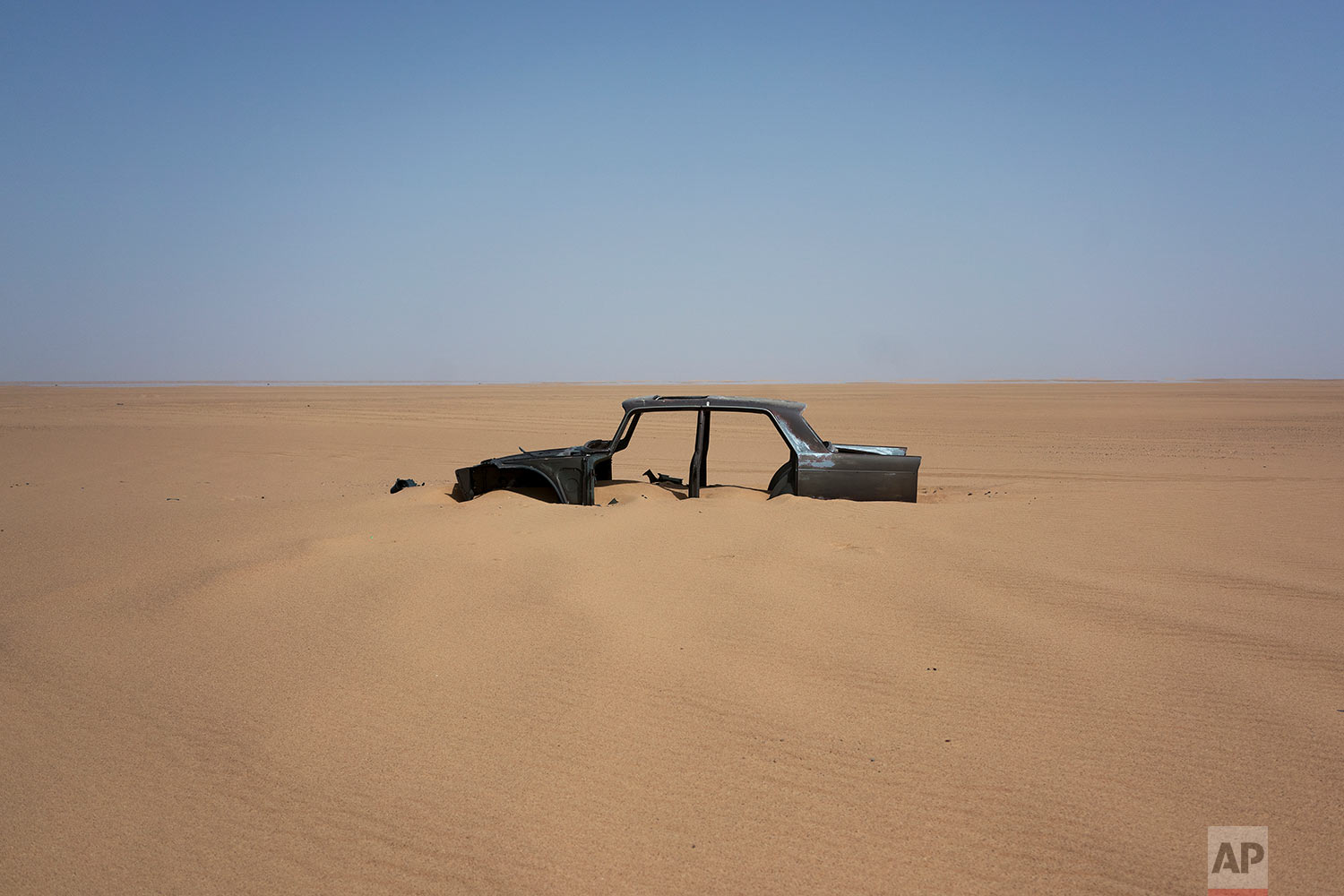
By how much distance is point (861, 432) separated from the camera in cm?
2038

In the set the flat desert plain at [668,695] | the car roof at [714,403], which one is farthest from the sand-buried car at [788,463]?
the flat desert plain at [668,695]

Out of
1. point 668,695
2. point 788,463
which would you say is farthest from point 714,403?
point 668,695

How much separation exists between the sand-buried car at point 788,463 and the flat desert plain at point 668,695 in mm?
272

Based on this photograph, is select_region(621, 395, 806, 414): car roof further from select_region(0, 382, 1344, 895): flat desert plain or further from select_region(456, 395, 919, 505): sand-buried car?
select_region(0, 382, 1344, 895): flat desert plain

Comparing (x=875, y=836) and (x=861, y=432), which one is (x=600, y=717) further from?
(x=861, y=432)

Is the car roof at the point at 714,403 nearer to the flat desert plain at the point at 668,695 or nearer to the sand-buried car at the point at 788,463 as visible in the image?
the sand-buried car at the point at 788,463

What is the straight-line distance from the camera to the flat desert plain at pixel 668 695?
252 cm

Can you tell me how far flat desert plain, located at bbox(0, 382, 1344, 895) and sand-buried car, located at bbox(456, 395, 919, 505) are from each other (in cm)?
27

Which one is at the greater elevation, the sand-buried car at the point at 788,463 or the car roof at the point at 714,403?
the car roof at the point at 714,403

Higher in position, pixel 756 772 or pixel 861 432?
pixel 861 432

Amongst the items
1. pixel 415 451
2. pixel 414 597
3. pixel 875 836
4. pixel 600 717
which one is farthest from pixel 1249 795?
pixel 415 451

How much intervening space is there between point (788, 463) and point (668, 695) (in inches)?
156

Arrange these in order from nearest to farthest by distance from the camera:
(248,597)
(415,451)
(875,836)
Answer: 1. (875,836)
2. (248,597)
3. (415,451)

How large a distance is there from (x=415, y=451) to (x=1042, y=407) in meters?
22.9
